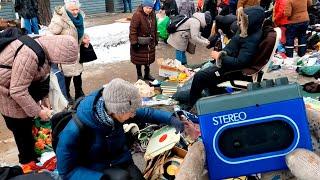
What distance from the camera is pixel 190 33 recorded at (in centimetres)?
684

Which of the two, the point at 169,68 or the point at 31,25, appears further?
the point at 31,25

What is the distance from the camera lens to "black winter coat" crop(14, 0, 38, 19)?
32.6ft

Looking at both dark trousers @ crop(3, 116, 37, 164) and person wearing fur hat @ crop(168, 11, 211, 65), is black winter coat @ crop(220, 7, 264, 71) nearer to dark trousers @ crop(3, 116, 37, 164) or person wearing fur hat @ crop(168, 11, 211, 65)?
person wearing fur hat @ crop(168, 11, 211, 65)

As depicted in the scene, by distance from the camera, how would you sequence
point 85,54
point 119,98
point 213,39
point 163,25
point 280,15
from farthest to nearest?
point 163,25 → point 280,15 → point 213,39 → point 85,54 → point 119,98

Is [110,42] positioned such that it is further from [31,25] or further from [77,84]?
[77,84]

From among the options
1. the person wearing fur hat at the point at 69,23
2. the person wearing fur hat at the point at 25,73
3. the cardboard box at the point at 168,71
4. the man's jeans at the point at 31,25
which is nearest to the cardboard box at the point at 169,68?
the cardboard box at the point at 168,71

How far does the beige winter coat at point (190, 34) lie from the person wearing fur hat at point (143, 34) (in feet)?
1.34

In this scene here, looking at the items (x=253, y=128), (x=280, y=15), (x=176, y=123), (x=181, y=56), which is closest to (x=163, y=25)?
(x=181, y=56)

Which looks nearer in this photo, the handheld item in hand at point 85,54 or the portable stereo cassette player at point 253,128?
the portable stereo cassette player at point 253,128

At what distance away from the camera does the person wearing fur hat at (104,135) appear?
2.60m

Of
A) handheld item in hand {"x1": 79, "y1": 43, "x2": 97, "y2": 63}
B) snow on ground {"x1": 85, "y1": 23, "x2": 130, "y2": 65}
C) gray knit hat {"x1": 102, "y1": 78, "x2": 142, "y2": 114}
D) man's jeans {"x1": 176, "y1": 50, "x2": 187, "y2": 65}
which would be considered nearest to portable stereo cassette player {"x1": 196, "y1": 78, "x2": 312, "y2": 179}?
gray knit hat {"x1": 102, "y1": 78, "x2": 142, "y2": 114}

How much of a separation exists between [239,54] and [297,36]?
329 cm

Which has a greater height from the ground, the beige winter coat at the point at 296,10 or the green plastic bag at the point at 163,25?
the beige winter coat at the point at 296,10

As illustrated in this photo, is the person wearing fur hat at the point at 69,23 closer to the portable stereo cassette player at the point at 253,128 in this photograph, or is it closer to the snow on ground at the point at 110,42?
the snow on ground at the point at 110,42
